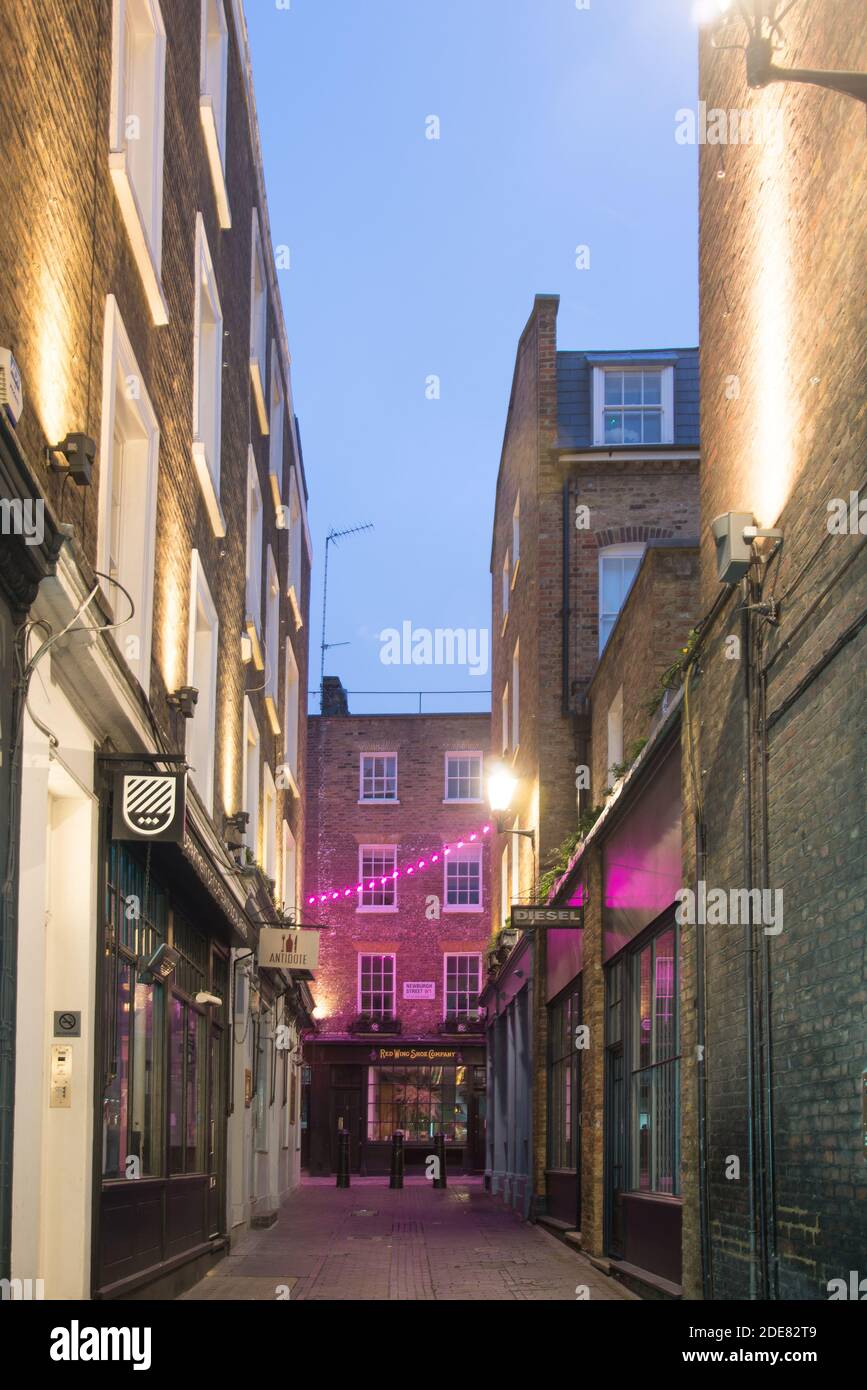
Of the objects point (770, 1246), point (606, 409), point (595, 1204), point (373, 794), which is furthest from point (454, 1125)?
point (770, 1246)

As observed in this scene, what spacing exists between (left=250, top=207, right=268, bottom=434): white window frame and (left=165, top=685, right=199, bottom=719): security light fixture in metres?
7.52

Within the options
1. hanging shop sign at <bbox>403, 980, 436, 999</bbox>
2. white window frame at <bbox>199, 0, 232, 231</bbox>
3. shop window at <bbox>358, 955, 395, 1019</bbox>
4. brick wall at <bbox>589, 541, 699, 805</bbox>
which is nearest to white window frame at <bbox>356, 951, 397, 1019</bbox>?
shop window at <bbox>358, 955, 395, 1019</bbox>

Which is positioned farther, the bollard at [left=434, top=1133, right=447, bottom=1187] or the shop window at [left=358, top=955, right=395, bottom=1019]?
the shop window at [left=358, top=955, right=395, bottom=1019]

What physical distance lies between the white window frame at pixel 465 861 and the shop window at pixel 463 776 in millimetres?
1442

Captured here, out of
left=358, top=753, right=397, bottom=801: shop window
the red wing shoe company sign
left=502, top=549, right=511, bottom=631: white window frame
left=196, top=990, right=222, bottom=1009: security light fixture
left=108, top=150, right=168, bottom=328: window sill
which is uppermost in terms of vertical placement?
left=502, top=549, right=511, bottom=631: white window frame

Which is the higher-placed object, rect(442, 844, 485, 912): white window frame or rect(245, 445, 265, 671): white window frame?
rect(245, 445, 265, 671): white window frame

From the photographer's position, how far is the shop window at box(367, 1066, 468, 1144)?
42.6 metres

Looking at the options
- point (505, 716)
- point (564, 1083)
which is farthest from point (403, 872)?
point (564, 1083)

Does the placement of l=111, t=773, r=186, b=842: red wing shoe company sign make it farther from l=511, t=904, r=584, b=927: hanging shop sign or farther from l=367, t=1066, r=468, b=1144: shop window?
l=367, t=1066, r=468, b=1144: shop window

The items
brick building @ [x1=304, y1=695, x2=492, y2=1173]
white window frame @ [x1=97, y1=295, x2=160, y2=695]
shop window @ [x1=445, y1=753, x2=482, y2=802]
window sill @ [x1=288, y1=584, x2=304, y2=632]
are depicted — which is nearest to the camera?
white window frame @ [x1=97, y1=295, x2=160, y2=695]

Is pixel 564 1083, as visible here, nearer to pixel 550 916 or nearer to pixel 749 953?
pixel 550 916

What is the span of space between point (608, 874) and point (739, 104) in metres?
8.71

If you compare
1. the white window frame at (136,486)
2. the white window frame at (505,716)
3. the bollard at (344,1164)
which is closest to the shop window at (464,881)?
the bollard at (344,1164)
